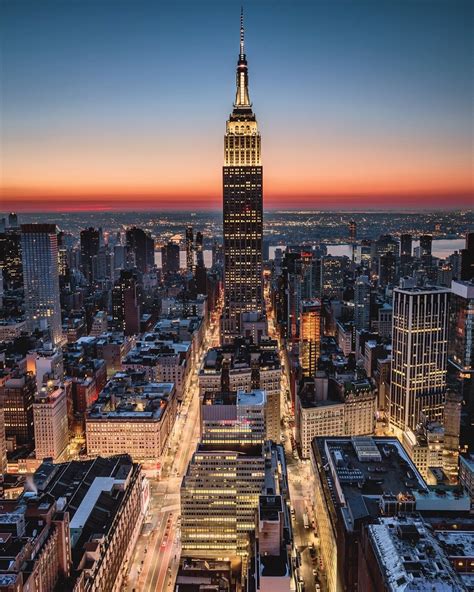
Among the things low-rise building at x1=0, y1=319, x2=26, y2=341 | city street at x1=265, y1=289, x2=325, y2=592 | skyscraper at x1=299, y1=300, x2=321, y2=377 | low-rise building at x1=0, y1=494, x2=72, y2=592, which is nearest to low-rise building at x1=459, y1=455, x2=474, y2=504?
city street at x1=265, y1=289, x2=325, y2=592

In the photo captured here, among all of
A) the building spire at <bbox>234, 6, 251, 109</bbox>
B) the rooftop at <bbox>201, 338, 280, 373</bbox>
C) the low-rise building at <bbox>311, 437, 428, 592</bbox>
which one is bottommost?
the low-rise building at <bbox>311, 437, 428, 592</bbox>

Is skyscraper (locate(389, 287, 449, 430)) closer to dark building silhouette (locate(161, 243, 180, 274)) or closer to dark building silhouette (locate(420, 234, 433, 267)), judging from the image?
dark building silhouette (locate(420, 234, 433, 267))

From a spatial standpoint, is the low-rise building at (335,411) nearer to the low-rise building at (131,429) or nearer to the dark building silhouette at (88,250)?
the low-rise building at (131,429)

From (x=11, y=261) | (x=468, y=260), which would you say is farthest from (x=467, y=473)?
(x=11, y=261)

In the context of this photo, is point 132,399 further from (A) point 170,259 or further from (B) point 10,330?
(A) point 170,259

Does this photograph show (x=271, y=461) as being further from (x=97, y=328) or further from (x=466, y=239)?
(x=97, y=328)
